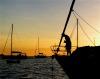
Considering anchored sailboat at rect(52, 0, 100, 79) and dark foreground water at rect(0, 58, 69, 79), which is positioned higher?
anchored sailboat at rect(52, 0, 100, 79)

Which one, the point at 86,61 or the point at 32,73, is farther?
the point at 32,73

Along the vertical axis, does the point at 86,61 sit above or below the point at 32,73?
above

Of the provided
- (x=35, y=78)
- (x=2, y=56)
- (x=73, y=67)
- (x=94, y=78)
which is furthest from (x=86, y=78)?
(x=2, y=56)

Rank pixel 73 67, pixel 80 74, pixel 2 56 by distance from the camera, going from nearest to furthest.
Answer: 1. pixel 80 74
2. pixel 73 67
3. pixel 2 56

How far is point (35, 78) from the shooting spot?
165 feet

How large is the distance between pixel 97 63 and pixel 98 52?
2.53 feet

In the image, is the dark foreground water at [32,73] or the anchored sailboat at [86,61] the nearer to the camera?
the anchored sailboat at [86,61]

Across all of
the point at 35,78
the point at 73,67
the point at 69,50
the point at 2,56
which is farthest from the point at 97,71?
the point at 2,56

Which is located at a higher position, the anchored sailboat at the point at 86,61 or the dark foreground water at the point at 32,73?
the anchored sailboat at the point at 86,61

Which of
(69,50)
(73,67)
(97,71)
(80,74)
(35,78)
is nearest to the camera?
(97,71)

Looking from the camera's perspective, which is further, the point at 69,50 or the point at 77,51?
the point at 69,50

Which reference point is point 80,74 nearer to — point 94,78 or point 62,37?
point 94,78

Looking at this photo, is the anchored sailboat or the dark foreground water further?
the dark foreground water

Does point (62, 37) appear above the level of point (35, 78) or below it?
above
